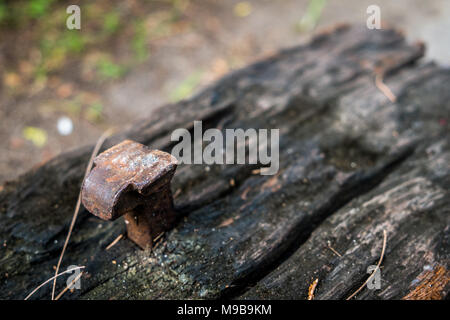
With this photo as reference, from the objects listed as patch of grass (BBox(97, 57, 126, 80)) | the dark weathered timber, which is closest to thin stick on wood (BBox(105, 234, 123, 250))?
the dark weathered timber

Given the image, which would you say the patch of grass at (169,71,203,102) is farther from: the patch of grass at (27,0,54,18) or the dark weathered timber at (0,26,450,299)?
the patch of grass at (27,0,54,18)

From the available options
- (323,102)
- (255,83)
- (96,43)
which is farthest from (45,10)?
(323,102)

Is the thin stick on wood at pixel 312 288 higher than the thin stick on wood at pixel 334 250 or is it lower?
lower

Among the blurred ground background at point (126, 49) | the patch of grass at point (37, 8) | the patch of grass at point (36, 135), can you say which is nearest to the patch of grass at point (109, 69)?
the blurred ground background at point (126, 49)

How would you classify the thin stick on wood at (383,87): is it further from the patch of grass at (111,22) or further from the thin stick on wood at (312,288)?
the patch of grass at (111,22)
